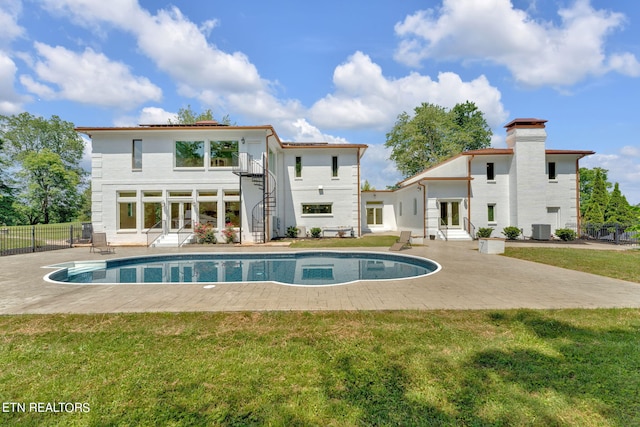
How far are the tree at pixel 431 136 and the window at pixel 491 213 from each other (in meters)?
14.6

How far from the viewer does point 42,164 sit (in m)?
29.5

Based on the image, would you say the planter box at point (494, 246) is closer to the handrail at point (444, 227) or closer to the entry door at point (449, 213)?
the handrail at point (444, 227)

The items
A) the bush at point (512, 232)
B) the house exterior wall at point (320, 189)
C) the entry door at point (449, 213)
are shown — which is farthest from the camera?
the house exterior wall at point (320, 189)

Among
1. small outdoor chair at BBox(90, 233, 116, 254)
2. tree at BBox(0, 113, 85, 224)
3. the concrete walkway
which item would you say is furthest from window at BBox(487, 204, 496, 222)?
tree at BBox(0, 113, 85, 224)

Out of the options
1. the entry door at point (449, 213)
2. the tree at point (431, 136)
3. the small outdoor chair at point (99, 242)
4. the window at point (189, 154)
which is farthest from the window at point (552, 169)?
the small outdoor chair at point (99, 242)

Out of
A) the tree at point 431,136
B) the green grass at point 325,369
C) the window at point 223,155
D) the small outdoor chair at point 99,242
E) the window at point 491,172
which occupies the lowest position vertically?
the green grass at point 325,369

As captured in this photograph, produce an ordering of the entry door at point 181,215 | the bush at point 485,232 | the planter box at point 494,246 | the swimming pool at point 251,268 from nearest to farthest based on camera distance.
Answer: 1. the swimming pool at point 251,268
2. the planter box at point 494,246
3. the entry door at point 181,215
4. the bush at point 485,232

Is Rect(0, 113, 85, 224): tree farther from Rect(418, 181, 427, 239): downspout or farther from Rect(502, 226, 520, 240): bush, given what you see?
Rect(502, 226, 520, 240): bush

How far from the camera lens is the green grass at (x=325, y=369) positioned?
2219 mm

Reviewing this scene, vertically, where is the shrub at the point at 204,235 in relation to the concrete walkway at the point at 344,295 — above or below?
above

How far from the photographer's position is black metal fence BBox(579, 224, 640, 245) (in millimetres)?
15297

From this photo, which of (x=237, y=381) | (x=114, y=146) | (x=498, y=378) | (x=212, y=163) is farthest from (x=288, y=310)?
(x=114, y=146)

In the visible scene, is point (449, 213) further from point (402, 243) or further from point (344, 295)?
point (344, 295)

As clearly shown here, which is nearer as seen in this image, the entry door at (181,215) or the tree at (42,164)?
the entry door at (181,215)
